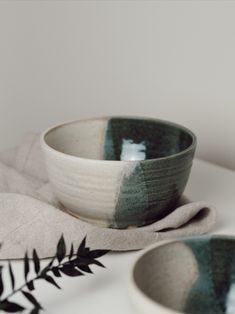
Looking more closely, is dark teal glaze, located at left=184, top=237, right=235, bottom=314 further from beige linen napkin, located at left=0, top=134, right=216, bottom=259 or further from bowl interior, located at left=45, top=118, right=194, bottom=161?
bowl interior, located at left=45, top=118, right=194, bottom=161

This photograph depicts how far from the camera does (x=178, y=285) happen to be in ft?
1.72

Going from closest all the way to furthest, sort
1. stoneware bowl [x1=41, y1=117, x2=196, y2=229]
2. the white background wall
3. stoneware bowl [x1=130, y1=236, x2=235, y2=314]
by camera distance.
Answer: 1. stoneware bowl [x1=130, y1=236, x2=235, y2=314]
2. stoneware bowl [x1=41, y1=117, x2=196, y2=229]
3. the white background wall

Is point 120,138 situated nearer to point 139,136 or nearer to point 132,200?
point 139,136

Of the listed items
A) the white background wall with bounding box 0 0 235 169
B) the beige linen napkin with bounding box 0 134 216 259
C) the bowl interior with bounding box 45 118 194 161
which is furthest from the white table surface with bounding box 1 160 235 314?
the white background wall with bounding box 0 0 235 169

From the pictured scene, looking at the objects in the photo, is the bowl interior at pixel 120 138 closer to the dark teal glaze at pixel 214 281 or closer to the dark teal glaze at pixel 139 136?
the dark teal glaze at pixel 139 136

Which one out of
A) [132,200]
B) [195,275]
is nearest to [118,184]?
[132,200]

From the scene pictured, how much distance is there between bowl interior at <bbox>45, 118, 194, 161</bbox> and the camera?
0.76m

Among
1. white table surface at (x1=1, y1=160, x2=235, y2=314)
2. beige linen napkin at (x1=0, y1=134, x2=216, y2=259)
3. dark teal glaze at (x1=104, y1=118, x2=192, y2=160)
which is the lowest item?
white table surface at (x1=1, y1=160, x2=235, y2=314)

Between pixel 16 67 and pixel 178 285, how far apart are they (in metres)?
0.85

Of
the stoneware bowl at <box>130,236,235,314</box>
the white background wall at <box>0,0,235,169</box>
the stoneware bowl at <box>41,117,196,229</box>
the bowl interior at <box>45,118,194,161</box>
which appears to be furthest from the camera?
the white background wall at <box>0,0,235,169</box>

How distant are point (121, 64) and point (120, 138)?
376 mm

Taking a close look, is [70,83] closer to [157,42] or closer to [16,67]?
[16,67]

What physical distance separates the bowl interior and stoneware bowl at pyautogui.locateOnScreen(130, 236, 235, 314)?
24 cm

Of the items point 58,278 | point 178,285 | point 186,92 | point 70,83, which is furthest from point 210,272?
point 70,83
